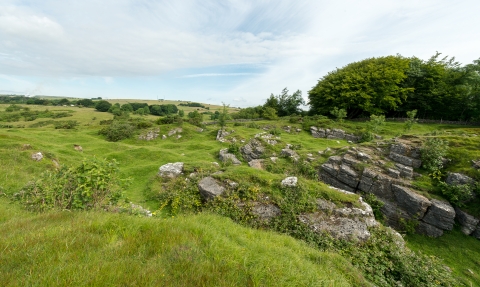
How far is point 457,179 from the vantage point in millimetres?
12906

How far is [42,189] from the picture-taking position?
303 inches

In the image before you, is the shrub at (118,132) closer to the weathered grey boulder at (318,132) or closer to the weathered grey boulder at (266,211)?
the weathered grey boulder at (266,211)

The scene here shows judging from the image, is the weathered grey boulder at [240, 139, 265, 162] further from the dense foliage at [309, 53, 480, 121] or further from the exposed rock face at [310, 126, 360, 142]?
the dense foliage at [309, 53, 480, 121]

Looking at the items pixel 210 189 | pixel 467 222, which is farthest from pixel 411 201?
pixel 210 189

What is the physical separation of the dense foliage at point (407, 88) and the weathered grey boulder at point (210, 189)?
39.7m

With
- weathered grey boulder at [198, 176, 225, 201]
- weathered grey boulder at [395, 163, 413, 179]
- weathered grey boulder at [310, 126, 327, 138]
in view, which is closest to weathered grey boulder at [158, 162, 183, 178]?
weathered grey boulder at [198, 176, 225, 201]

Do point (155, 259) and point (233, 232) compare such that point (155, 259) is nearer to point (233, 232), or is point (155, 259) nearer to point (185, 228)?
point (185, 228)

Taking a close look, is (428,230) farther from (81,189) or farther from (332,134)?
(332,134)

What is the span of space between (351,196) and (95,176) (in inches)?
464

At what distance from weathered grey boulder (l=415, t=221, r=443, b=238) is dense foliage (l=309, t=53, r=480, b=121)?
112ft

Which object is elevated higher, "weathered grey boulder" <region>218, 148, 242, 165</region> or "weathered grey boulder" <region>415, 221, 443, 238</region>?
"weathered grey boulder" <region>218, 148, 242, 165</region>

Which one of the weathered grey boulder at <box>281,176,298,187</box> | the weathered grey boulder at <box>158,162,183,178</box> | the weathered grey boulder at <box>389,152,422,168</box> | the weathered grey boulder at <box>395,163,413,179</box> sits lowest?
the weathered grey boulder at <box>158,162,183,178</box>

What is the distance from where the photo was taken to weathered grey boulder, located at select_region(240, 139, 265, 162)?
76.3 ft

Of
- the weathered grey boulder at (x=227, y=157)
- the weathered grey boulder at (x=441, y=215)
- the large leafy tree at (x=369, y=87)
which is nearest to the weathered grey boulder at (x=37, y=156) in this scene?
the weathered grey boulder at (x=227, y=157)
